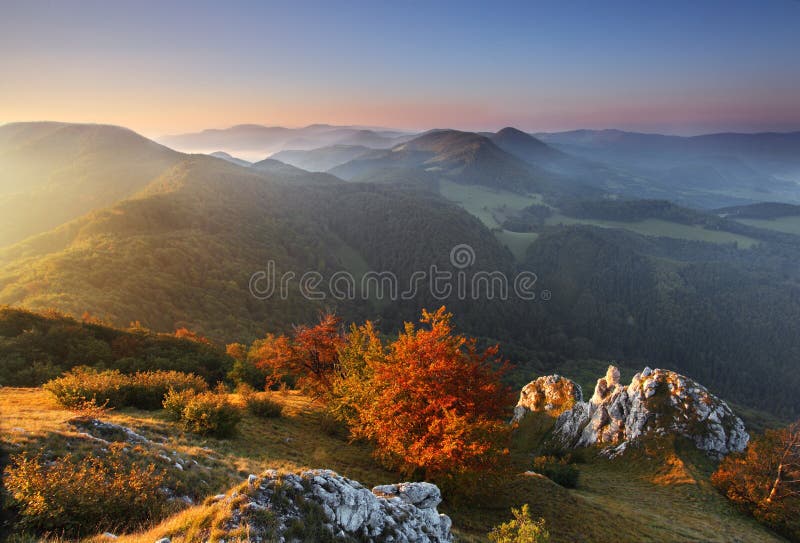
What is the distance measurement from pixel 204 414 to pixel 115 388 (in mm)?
7184

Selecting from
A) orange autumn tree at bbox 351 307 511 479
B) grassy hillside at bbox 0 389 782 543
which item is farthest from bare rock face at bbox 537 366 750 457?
orange autumn tree at bbox 351 307 511 479

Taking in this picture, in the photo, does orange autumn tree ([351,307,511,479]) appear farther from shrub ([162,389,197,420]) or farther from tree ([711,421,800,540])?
tree ([711,421,800,540])

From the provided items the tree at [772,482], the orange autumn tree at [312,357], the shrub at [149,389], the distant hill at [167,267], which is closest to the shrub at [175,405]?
the shrub at [149,389]

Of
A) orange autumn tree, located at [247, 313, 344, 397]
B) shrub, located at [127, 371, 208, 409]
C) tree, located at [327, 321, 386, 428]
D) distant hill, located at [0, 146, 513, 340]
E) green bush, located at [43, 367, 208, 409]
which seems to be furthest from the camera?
distant hill, located at [0, 146, 513, 340]

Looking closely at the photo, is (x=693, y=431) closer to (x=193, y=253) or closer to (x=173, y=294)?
(x=173, y=294)

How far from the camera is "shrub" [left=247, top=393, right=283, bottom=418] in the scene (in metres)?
27.6

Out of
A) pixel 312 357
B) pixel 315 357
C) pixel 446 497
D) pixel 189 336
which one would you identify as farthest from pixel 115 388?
pixel 189 336

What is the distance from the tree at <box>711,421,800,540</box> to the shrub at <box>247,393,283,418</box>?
36.5 m

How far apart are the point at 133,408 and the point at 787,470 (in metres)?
47.0

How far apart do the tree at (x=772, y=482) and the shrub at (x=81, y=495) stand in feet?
127

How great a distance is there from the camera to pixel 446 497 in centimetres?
2150

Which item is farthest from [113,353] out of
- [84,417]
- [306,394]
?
[84,417]

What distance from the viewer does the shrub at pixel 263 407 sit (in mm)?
27625

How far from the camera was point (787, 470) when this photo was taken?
2669 centimetres
